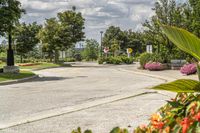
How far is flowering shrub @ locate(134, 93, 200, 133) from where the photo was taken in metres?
1.96

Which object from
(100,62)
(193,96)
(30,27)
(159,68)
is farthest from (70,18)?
(193,96)

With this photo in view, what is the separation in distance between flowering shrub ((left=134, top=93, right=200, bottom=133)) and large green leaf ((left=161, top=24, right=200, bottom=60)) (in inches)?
11.0

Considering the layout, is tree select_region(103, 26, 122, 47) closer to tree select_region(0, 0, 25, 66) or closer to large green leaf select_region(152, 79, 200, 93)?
tree select_region(0, 0, 25, 66)

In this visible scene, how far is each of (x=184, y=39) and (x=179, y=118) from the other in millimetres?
381

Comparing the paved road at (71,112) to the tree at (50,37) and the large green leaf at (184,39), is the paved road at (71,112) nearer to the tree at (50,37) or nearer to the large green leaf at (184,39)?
the large green leaf at (184,39)

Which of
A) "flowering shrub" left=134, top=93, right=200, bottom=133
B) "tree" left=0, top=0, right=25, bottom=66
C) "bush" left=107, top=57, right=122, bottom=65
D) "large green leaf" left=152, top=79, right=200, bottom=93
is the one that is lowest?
"bush" left=107, top=57, right=122, bottom=65

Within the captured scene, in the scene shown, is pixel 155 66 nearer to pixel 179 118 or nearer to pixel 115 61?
pixel 115 61

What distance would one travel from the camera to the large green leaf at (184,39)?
2.11m

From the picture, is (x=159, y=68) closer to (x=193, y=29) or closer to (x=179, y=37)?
(x=193, y=29)

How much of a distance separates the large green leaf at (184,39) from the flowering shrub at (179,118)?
279mm

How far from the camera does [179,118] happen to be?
7.23 feet

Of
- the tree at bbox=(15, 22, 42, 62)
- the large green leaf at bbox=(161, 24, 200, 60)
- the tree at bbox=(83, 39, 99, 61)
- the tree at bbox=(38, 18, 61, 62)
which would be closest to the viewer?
the large green leaf at bbox=(161, 24, 200, 60)

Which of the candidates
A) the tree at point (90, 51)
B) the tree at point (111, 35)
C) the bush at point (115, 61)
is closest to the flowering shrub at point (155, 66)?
the bush at point (115, 61)

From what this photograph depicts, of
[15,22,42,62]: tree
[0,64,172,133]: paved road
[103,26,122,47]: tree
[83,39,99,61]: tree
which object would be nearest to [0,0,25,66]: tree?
[0,64,172,133]: paved road
